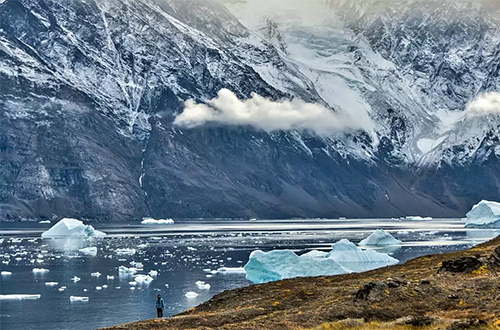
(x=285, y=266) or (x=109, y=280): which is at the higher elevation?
(x=109, y=280)

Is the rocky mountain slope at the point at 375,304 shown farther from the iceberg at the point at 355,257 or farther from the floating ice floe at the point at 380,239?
the floating ice floe at the point at 380,239

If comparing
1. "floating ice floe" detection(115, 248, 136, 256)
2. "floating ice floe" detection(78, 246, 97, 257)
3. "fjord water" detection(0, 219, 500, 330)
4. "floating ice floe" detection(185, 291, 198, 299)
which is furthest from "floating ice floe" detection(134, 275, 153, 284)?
"floating ice floe" detection(78, 246, 97, 257)

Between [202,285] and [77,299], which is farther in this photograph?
[202,285]

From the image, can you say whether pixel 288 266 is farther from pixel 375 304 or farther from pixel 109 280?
pixel 375 304

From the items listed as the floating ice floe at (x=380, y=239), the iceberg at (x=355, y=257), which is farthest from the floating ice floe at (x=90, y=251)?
the floating ice floe at (x=380, y=239)

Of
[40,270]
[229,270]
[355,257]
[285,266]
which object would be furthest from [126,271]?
[355,257]

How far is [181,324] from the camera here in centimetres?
3019

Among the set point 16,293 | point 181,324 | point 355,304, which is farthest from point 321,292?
point 16,293

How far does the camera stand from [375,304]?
2938 centimetres

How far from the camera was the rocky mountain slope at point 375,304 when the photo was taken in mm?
25625

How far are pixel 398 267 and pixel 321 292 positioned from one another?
8.11 meters

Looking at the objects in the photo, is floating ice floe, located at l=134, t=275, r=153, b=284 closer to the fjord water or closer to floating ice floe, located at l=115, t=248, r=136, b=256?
the fjord water

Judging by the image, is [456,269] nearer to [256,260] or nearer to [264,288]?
[264,288]

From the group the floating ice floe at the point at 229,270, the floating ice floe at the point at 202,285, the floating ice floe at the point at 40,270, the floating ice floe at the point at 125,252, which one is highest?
the floating ice floe at the point at 125,252
